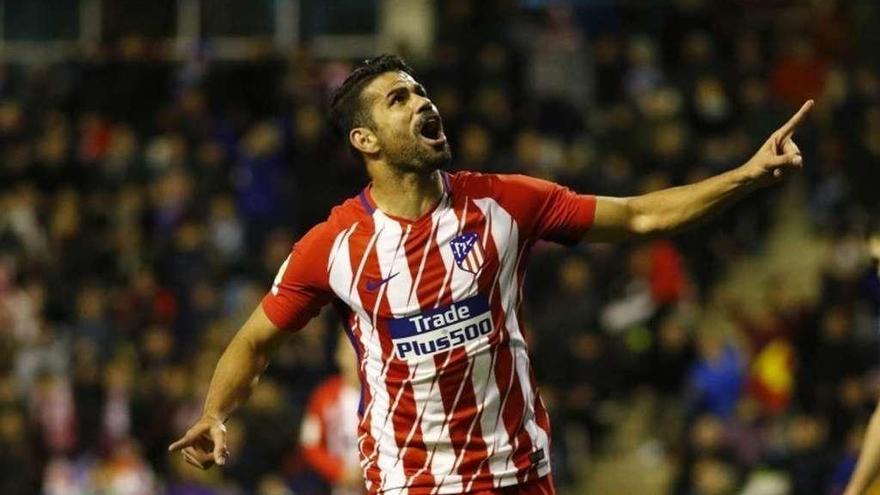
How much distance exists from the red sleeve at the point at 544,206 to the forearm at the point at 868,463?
1055 mm

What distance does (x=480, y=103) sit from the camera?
1523cm

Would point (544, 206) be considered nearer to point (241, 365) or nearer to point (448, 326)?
point (448, 326)

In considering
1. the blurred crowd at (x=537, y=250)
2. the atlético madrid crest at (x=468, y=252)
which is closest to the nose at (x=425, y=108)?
the atlético madrid crest at (x=468, y=252)

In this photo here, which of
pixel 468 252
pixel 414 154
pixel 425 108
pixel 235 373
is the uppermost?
pixel 425 108

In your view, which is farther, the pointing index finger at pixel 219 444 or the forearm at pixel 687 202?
the pointing index finger at pixel 219 444

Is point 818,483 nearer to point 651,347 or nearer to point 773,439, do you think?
point 773,439

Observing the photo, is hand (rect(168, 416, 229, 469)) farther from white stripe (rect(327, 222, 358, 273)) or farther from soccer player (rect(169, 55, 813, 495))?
white stripe (rect(327, 222, 358, 273))

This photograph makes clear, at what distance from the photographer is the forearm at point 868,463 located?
17.6ft

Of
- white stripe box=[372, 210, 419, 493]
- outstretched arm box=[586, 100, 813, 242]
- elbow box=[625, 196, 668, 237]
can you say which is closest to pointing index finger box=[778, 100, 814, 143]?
outstretched arm box=[586, 100, 813, 242]

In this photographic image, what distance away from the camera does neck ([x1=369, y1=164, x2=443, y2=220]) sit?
5625mm

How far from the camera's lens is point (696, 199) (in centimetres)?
537

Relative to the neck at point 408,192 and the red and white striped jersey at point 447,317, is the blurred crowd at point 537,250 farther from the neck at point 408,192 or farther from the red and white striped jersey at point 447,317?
the neck at point 408,192

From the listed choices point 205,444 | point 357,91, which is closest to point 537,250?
point 357,91

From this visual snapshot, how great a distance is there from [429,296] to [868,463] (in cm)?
141
